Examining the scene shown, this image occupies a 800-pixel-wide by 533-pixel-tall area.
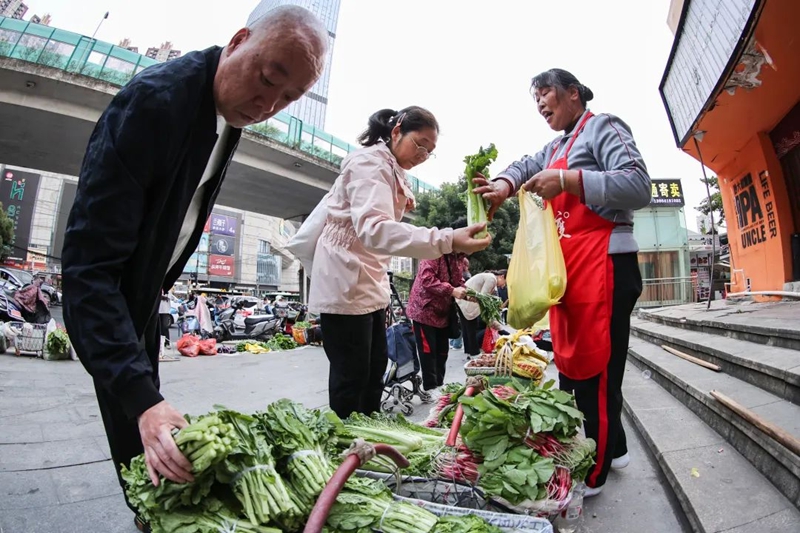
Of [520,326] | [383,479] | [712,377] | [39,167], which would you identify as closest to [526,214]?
[520,326]

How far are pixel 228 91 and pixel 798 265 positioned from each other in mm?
9967

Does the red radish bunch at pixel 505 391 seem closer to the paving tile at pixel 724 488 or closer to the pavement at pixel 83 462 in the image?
the pavement at pixel 83 462

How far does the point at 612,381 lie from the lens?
6.88 feet

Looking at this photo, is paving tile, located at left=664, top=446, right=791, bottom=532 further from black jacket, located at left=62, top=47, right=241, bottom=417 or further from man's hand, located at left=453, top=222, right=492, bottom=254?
black jacket, located at left=62, top=47, right=241, bottom=417

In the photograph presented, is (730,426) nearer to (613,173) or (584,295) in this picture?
(584,295)

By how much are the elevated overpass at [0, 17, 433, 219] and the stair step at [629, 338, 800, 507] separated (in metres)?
14.3

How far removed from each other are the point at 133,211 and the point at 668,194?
20.2 meters

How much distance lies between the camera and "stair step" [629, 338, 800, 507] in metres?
1.86

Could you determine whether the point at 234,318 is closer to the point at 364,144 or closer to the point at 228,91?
the point at 364,144

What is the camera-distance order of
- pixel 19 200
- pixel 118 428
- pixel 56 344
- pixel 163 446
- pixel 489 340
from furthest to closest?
pixel 19 200 < pixel 56 344 < pixel 489 340 < pixel 118 428 < pixel 163 446

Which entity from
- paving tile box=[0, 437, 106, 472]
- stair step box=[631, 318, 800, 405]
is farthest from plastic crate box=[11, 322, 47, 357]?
stair step box=[631, 318, 800, 405]

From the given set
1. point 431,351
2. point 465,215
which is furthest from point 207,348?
point 465,215

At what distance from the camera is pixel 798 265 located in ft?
25.4

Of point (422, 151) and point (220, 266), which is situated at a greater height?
point (220, 266)
